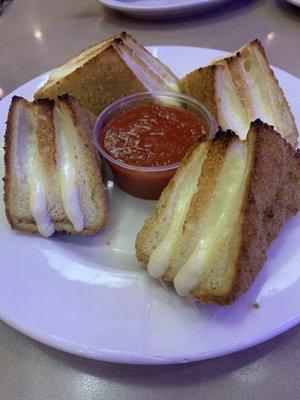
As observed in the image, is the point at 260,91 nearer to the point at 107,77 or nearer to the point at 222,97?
the point at 222,97

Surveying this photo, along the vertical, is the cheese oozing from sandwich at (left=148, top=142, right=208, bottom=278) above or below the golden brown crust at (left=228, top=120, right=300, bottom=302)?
below

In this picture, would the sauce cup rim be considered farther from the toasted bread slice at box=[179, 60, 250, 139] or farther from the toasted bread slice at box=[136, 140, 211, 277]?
the toasted bread slice at box=[136, 140, 211, 277]

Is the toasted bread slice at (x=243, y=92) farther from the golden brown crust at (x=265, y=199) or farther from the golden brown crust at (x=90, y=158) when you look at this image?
the golden brown crust at (x=90, y=158)

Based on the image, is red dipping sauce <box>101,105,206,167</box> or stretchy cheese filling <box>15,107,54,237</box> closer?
stretchy cheese filling <box>15,107,54,237</box>

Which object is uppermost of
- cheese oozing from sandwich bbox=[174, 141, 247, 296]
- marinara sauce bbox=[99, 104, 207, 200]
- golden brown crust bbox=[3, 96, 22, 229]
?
cheese oozing from sandwich bbox=[174, 141, 247, 296]

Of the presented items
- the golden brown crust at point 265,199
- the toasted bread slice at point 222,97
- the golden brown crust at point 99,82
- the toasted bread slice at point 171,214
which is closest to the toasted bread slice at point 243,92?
the toasted bread slice at point 222,97

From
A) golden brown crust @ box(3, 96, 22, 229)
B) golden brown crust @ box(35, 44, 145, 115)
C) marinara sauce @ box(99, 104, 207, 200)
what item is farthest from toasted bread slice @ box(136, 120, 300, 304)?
golden brown crust @ box(35, 44, 145, 115)

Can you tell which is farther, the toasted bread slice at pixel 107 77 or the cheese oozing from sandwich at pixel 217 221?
the toasted bread slice at pixel 107 77

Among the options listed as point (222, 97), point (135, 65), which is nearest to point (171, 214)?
point (222, 97)
